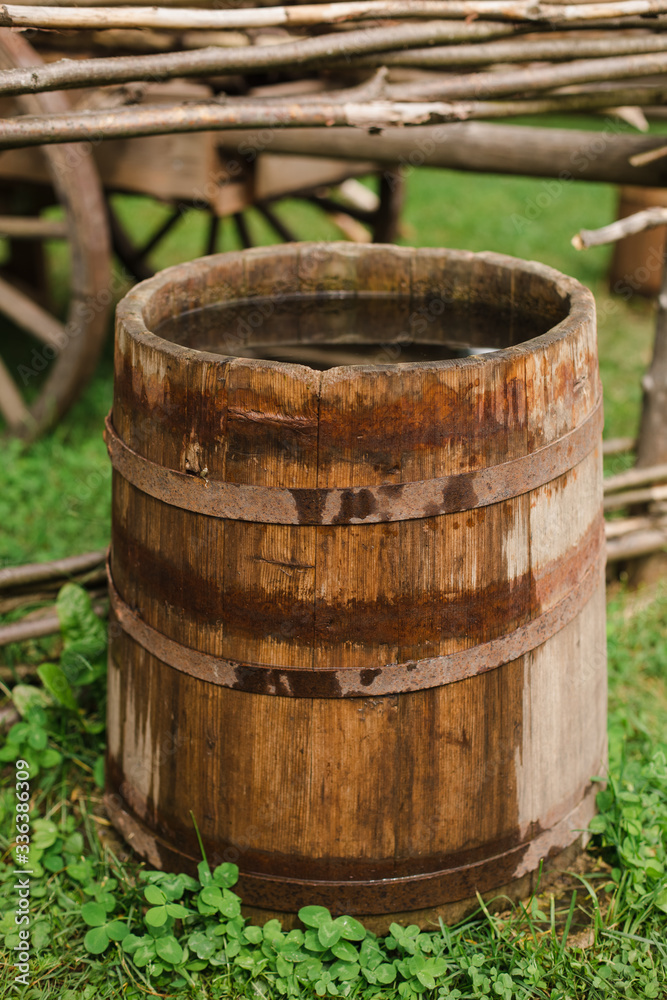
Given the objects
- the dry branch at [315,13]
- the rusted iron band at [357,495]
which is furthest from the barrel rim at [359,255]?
the dry branch at [315,13]

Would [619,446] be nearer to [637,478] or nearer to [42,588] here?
[637,478]

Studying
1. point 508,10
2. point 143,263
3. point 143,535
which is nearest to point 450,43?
point 508,10

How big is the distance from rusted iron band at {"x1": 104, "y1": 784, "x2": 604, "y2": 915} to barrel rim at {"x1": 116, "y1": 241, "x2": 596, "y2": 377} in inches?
39.1

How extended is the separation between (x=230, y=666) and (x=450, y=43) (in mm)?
1823

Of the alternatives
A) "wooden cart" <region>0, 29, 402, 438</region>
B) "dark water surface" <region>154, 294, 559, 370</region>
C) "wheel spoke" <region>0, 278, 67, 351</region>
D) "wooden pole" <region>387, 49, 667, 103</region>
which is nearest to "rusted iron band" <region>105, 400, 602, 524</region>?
"dark water surface" <region>154, 294, 559, 370</region>

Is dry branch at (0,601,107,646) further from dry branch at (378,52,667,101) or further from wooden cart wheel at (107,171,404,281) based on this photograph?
wooden cart wheel at (107,171,404,281)

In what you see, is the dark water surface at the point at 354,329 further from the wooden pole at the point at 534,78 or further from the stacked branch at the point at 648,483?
the stacked branch at the point at 648,483

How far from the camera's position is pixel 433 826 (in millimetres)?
1874

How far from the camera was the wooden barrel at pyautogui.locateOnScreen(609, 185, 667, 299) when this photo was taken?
19.6ft

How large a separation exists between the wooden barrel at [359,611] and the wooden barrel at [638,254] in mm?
4277

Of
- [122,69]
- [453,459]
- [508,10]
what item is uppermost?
[508,10]

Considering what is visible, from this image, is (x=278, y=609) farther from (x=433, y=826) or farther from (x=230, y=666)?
(x=433, y=826)

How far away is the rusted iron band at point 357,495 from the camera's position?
168cm

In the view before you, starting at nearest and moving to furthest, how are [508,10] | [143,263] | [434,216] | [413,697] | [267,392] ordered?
[267,392] < [413,697] < [508,10] < [143,263] < [434,216]
